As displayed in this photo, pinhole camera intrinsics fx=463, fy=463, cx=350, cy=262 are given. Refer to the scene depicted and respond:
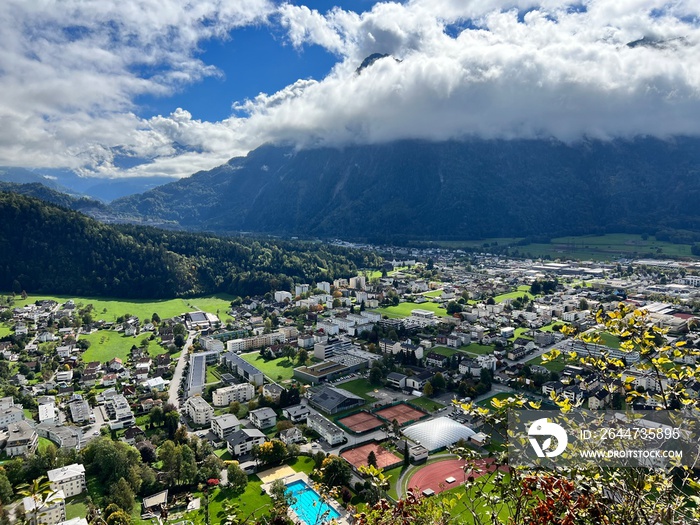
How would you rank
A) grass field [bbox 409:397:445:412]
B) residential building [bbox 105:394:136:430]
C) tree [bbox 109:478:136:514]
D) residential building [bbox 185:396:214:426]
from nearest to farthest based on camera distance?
tree [bbox 109:478:136:514] → residential building [bbox 105:394:136:430] → residential building [bbox 185:396:214:426] → grass field [bbox 409:397:445:412]

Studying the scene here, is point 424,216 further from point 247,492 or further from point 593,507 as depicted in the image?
point 593,507

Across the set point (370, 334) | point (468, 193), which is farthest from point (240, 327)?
point (468, 193)

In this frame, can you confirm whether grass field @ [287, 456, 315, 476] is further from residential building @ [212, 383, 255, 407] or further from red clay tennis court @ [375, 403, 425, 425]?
residential building @ [212, 383, 255, 407]

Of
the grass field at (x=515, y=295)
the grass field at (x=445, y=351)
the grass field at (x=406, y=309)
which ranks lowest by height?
the grass field at (x=445, y=351)

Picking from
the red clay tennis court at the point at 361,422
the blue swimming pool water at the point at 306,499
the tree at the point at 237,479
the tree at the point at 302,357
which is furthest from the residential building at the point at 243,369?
the blue swimming pool water at the point at 306,499

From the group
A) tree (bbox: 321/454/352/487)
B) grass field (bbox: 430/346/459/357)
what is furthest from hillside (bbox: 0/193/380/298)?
tree (bbox: 321/454/352/487)

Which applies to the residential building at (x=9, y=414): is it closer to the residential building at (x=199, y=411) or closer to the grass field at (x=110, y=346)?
the residential building at (x=199, y=411)
